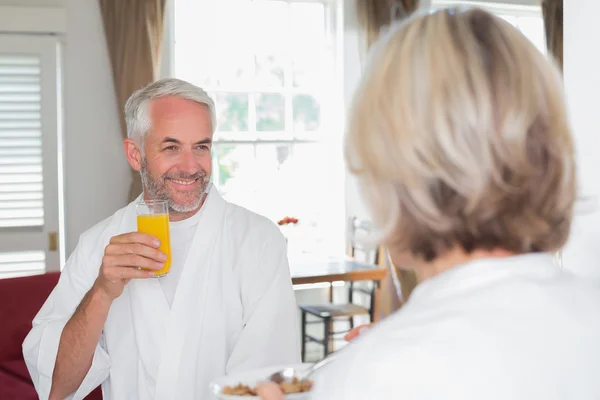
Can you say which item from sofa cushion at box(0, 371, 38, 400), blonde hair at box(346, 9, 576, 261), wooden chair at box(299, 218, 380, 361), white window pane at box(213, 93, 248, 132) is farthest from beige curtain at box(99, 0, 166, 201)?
blonde hair at box(346, 9, 576, 261)

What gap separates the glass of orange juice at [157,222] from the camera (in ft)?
5.31

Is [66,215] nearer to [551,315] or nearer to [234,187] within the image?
[234,187]

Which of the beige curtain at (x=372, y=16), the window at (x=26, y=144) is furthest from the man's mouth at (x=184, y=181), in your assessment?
the beige curtain at (x=372, y=16)

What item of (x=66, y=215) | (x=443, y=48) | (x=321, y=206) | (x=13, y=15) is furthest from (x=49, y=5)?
(x=443, y=48)

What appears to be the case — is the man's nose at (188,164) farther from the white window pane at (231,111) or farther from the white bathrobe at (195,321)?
the white window pane at (231,111)

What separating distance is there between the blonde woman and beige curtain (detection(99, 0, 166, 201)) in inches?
167

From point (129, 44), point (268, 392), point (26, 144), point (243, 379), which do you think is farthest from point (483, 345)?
point (129, 44)

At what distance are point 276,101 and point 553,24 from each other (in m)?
2.49

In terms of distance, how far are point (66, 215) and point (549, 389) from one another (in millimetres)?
4538

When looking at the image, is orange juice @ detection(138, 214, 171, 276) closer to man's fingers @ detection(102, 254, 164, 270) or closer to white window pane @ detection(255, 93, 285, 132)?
man's fingers @ detection(102, 254, 164, 270)

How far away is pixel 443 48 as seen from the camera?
739mm

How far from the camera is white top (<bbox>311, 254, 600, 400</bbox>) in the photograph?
691 millimetres

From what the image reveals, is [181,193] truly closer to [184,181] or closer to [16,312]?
[184,181]

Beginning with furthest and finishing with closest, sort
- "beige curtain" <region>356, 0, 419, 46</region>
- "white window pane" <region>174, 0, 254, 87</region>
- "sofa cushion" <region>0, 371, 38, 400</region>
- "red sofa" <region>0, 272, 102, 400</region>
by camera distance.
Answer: "beige curtain" <region>356, 0, 419, 46</region> < "white window pane" <region>174, 0, 254, 87</region> < "red sofa" <region>0, 272, 102, 400</region> < "sofa cushion" <region>0, 371, 38, 400</region>
